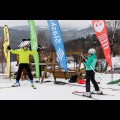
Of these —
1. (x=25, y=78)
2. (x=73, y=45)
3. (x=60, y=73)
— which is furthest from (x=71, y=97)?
(x=73, y=45)

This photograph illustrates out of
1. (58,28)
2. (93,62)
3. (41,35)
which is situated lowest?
(93,62)

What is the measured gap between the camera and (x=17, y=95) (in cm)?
856

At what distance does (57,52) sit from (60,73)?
109 centimetres

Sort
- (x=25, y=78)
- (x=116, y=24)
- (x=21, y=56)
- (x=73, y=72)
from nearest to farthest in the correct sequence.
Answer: (x=21, y=56), (x=73, y=72), (x=25, y=78), (x=116, y=24)

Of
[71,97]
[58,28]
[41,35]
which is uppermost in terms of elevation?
[41,35]

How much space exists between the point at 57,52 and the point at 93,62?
326cm

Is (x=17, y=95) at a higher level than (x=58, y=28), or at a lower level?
lower

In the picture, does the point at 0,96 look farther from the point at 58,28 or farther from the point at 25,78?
the point at 25,78

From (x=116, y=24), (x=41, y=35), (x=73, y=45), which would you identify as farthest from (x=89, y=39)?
(x=116, y=24)

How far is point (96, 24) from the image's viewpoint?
11.8m

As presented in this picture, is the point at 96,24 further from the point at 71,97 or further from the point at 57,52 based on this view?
the point at 71,97

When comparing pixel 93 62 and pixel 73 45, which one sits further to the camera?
pixel 73 45

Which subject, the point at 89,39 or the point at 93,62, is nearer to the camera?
the point at 93,62

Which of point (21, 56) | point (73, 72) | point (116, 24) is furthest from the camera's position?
point (116, 24)
